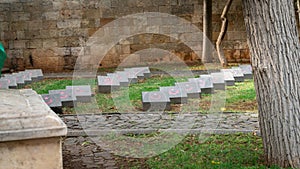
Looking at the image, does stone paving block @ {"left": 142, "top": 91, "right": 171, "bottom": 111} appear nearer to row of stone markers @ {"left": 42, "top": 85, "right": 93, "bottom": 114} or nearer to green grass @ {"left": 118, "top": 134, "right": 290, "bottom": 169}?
row of stone markers @ {"left": 42, "top": 85, "right": 93, "bottom": 114}

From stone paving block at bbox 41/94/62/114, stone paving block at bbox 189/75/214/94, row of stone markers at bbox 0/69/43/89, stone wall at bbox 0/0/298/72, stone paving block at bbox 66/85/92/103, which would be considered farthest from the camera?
stone wall at bbox 0/0/298/72

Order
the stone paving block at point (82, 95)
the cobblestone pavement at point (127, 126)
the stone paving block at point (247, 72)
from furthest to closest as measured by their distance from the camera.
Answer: the stone paving block at point (247, 72), the stone paving block at point (82, 95), the cobblestone pavement at point (127, 126)

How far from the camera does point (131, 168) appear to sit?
14.6 feet

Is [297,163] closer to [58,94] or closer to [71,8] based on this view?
[58,94]

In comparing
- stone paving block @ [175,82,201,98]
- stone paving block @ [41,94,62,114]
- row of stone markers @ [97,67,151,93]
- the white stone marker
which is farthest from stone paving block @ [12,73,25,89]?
the white stone marker

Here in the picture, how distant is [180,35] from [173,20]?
41cm

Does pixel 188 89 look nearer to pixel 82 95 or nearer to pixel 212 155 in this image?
pixel 82 95

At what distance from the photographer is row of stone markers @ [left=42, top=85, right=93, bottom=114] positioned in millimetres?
7094

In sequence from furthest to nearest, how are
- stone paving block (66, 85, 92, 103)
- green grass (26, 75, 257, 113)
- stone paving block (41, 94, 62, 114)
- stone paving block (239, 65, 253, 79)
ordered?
stone paving block (239, 65, 253, 79)
stone paving block (66, 85, 92, 103)
green grass (26, 75, 257, 113)
stone paving block (41, 94, 62, 114)

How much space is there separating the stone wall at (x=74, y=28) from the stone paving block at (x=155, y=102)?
236 inches

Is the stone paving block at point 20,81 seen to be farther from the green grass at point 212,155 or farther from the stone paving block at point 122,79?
the green grass at point 212,155

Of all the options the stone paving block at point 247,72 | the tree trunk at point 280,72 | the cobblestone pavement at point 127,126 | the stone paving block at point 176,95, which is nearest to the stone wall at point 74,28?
the stone paving block at point 247,72

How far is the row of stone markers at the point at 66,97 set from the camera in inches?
279

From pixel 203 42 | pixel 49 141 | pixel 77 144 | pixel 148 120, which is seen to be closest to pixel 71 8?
pixel 203 42
